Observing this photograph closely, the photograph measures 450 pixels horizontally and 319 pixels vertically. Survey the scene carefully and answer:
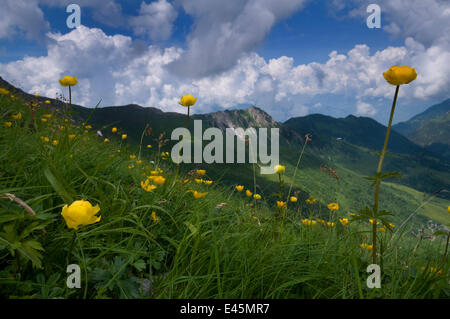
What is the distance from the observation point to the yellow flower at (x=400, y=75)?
5.65 ft

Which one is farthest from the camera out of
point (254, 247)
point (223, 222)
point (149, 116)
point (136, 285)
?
point (149, 116)

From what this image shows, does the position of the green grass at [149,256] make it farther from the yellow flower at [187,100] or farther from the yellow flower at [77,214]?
the yellow flower at [187,100]

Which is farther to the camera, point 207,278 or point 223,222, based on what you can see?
point 223,222

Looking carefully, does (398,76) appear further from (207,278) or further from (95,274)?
(95,274)

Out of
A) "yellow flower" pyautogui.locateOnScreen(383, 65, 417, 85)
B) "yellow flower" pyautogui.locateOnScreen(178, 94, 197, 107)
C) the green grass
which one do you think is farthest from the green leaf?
"yellow flower" pyautogui.locateOnScreen(383, 65, 417, 85)

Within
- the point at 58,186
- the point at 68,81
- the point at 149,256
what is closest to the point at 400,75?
the point at 149,256

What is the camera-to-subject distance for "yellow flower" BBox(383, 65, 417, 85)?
→ 1.72 m

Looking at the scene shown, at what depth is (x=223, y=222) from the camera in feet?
9.09

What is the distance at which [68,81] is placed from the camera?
3.49 metres

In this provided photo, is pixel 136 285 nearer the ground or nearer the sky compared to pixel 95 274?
nearer the ground

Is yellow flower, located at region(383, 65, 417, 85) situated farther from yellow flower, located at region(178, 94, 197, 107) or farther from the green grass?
yellow flower, located at region(178, 94, 197, 107)

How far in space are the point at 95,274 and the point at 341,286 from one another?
1.82m

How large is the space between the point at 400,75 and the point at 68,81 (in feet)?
13.2
